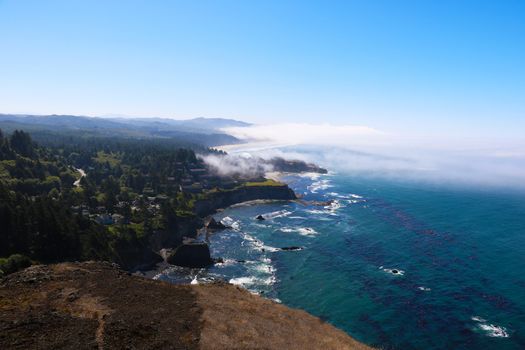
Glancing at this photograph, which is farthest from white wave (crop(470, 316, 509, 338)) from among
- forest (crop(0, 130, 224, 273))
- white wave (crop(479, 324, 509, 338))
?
forest (crop(0, 130, 224, 273))

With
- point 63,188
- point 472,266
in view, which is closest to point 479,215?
point 472,266

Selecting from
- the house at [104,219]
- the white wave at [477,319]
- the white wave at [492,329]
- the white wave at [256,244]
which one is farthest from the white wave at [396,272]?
the house at [104,219]

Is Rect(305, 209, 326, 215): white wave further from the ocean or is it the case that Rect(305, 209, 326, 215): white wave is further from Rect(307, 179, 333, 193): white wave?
Rect(307, 179, 333, 193): white wave

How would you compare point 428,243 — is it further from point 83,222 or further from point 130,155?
point 130,155

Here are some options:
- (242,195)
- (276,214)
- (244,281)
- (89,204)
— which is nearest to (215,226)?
(276,214)

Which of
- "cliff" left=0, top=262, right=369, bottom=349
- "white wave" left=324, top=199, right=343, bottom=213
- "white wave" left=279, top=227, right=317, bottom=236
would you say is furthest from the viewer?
"white wave" left=324, top=199, right=343, bottom=213

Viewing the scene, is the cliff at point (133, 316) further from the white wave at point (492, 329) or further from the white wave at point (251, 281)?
the white wave at point (492, 329)
